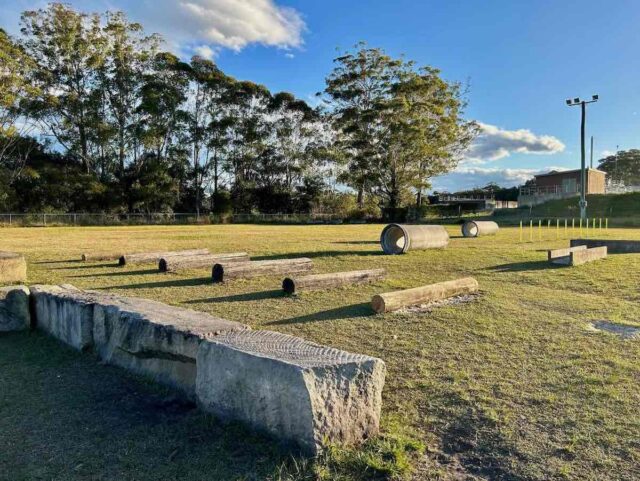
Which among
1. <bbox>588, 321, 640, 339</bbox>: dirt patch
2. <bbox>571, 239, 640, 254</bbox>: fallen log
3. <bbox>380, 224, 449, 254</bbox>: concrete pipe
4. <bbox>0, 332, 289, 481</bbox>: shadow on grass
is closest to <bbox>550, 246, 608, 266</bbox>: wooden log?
<bbox>571, 239, 640, 254</bbox>: fallen log

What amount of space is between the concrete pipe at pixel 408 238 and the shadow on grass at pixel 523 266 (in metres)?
3.07

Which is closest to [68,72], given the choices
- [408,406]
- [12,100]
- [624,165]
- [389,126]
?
[12,100]

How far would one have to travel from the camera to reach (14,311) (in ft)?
18.4

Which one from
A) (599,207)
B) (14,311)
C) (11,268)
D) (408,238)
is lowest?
(14,311)

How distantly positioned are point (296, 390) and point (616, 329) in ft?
15.8

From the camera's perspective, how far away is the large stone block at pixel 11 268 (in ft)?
27.0

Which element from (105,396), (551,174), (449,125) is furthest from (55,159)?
(551,174)

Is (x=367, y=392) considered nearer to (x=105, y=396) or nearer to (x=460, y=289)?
(x=105, y=396)

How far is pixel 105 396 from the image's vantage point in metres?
3.83

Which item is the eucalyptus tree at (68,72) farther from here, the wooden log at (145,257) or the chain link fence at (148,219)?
the wooden log at (145,257)

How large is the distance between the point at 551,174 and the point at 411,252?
49436 millimetres

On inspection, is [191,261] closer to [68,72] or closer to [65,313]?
[65,313]

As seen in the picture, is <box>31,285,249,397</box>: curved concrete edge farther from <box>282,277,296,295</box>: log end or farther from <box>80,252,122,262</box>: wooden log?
<box>80,252,122,262</box>: wooden log

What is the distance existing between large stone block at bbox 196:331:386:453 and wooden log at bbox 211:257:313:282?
18.5 feet
